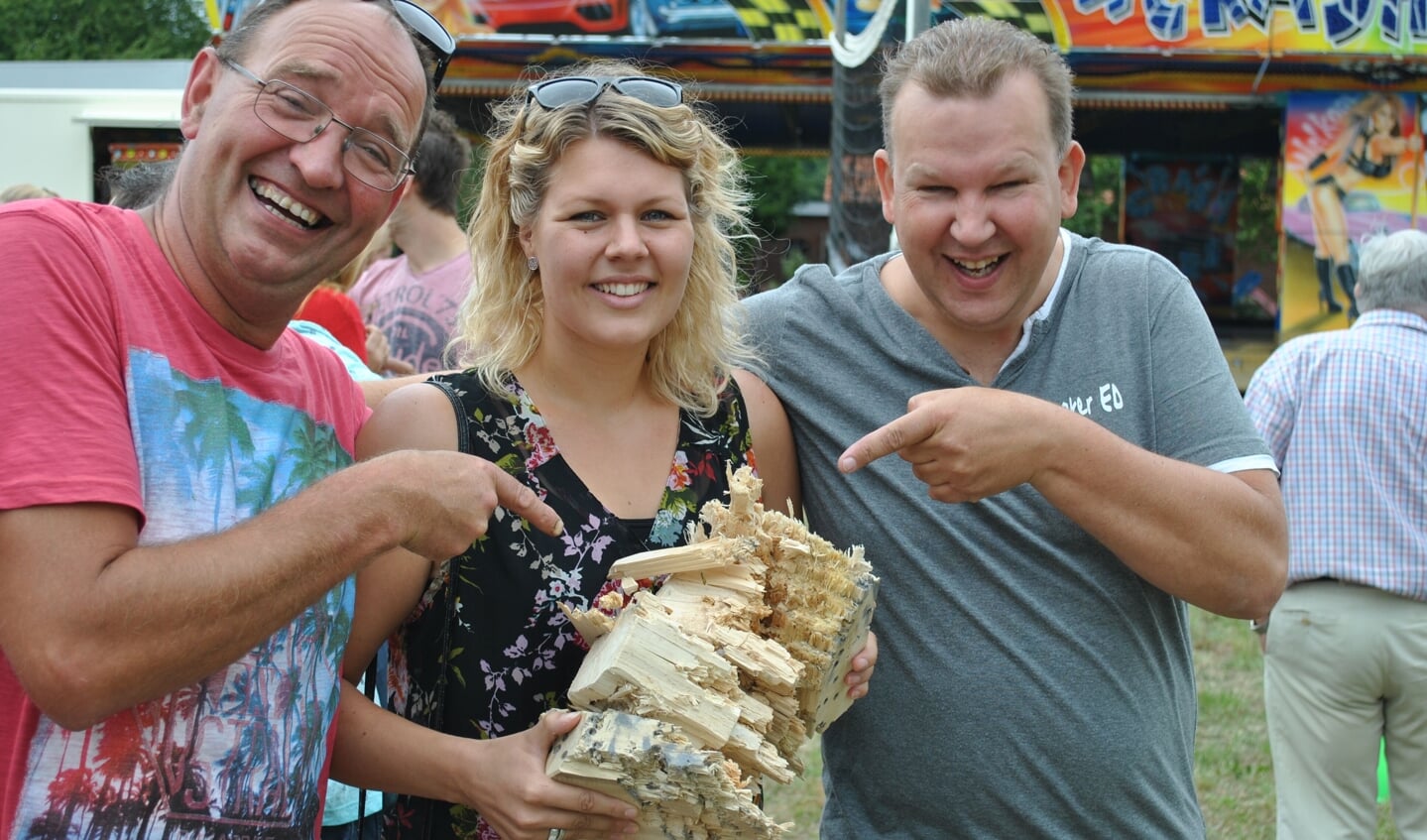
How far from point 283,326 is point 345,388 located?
22 cm

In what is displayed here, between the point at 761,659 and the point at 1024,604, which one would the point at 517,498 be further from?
the point at 1024,604

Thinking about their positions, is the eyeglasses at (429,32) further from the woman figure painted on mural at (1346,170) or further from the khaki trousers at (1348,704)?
the woman figure painted on mural at (1346,170)

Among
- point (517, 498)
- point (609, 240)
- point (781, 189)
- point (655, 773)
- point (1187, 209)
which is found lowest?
point (655, 773)

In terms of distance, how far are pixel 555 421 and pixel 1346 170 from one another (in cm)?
1632

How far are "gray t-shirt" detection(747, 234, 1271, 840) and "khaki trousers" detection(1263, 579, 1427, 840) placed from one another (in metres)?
2.79

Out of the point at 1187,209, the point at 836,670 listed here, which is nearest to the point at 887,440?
the point at 836,670

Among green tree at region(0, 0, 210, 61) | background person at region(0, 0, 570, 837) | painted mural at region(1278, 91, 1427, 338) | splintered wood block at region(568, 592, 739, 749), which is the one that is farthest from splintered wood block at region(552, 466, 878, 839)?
green tree at region(0, 0, 210, 61)

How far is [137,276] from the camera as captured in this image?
1.79 meters

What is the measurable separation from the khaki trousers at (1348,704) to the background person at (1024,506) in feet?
9.17

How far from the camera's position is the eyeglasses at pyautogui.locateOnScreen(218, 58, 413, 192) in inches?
76.8

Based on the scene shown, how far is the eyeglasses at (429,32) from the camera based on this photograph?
7.03 ft

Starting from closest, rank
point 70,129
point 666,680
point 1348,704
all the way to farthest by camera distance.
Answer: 1. point 666,680
2. point 1348,704
3. point 70,129

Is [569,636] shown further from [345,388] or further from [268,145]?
[268,145]

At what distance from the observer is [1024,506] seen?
243 centimetres
